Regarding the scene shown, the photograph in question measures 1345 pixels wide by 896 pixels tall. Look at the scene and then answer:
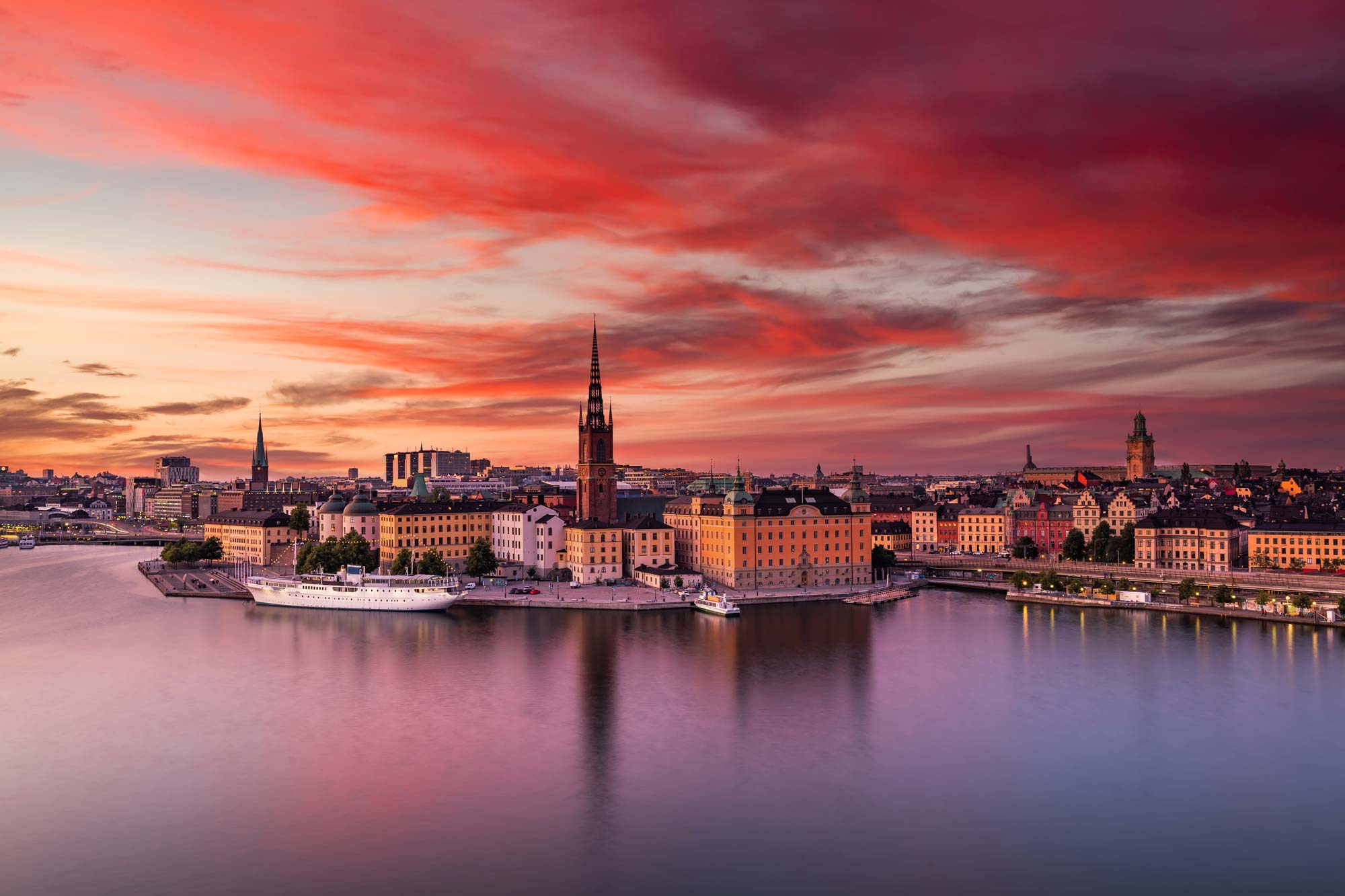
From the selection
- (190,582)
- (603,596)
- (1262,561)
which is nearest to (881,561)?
(603,596)

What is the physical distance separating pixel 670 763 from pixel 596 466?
4368cm

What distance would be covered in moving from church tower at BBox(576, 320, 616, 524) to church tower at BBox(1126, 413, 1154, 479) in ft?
324

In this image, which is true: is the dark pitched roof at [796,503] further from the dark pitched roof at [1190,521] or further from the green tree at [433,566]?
the dark pitched roof at [1190,521]

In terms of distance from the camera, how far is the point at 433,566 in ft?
200

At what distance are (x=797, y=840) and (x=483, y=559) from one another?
4377 cm

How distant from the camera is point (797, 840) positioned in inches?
871

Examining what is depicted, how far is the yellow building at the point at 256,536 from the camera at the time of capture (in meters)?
83.5

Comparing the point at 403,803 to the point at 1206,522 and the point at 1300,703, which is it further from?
Answer: the point at 1206,522

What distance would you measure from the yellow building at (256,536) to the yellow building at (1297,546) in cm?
6341

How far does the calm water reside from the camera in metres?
21.0

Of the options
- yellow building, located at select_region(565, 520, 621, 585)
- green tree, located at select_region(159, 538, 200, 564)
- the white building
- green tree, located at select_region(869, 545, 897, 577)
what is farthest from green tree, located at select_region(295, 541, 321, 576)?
green tree, located at select_region(869, 545, 897, 577)

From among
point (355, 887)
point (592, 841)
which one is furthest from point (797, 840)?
Result: point (355, 887)

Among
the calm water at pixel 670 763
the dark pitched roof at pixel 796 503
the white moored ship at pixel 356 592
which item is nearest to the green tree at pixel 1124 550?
the dark pitched roof at pixel 796 503

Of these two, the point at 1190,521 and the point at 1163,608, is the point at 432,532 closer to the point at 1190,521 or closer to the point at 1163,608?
the point at 1163,608
